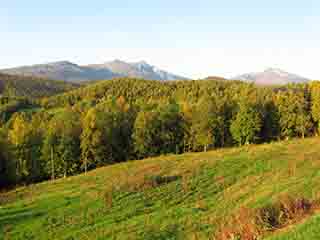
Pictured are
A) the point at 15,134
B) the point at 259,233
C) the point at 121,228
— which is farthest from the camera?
the point at 15,134

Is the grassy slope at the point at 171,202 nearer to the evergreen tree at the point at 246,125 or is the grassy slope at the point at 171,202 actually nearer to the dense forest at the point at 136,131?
the dense forest at the point at 136,131

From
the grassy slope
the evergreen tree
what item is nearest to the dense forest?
the evergreen tree

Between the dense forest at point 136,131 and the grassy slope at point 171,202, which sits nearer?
the grassy slope at point 171,202

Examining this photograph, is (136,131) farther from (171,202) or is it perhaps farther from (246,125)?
(171,202)

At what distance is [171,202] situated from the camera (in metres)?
27.9

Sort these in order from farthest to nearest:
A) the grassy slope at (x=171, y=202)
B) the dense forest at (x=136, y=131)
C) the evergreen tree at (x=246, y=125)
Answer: the evergreen tree at (x=246, y=125)
the dense forest at (x=136, y=131)
the grassy slope at (x=171, y=202)

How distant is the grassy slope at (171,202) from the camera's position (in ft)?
72.8

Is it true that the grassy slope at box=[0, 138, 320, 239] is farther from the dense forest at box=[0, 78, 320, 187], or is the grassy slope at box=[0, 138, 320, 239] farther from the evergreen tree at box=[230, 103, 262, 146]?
the evergreen tree at box=[230, 103, 262, 146]

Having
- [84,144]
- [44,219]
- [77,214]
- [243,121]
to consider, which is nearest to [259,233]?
[77,214]

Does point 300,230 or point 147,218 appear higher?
point 300,230

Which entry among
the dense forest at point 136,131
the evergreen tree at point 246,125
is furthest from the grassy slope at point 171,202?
the evergreen tree at point 246,125

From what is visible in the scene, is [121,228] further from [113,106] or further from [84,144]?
[113,106]

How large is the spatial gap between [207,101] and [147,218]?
56.9 metres

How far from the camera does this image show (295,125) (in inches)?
3349
